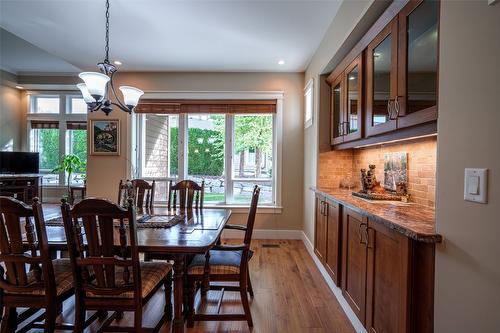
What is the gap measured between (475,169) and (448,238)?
1.02ft

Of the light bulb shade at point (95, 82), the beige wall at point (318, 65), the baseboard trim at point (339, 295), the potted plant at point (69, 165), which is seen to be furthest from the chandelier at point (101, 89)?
the potted plant at point (69, 165)

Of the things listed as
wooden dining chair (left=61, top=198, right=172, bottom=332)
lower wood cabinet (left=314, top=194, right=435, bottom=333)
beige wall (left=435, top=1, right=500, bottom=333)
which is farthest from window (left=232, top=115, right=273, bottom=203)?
beige wall (left=435, top=1, right=500, bottom=333)

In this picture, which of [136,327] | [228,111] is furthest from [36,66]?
[136,327]

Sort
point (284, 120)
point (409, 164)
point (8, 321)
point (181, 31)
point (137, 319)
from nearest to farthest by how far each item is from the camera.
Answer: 1. point (137, 319)
2. point (8, 321)
3. point (409, 164)
4. point (181, 31)
5. point (284, 120)

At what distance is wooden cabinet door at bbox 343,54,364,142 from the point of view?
7.82 feet

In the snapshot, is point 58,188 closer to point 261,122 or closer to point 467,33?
point 261,122

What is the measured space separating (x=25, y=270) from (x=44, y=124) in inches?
274

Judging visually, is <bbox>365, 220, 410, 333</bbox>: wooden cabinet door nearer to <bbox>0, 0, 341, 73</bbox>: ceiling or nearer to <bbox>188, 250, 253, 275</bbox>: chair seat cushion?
<bbox>188, 250, 253, 275</bbox>: chair seat cushion

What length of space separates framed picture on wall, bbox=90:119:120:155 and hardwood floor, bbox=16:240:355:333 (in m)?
2.67

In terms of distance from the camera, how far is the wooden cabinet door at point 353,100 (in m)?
2.38

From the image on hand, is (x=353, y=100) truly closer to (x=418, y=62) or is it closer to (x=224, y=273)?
(x=418, y=62)

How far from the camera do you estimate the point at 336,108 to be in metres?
3.22

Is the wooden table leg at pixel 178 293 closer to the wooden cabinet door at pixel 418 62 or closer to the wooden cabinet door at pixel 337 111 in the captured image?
the wooden cabinet door at pixel 418 62

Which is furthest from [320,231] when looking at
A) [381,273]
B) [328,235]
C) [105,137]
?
[105,137]
